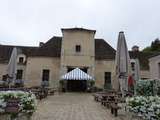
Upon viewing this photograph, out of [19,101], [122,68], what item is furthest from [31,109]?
[122,68]

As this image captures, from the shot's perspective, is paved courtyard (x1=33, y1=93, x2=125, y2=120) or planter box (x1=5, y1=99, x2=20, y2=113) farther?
paved courtyard (x1=33, y1=93, x2=125, y2=120)

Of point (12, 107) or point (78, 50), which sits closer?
point (12, 107)

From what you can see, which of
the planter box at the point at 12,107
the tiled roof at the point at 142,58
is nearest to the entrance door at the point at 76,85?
the tiled roof at the point at 142,58

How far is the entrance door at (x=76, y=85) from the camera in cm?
2728

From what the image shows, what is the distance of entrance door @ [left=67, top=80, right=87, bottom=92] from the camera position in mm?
27281

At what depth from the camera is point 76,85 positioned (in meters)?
27.8

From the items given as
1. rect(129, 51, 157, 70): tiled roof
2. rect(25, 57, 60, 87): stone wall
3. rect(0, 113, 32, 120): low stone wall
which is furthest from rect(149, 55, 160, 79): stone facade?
rect(0, 113, 32, 120): low stone wall

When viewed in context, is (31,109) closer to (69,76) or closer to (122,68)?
(122,68)

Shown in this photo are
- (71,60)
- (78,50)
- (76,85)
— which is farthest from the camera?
(76,85)

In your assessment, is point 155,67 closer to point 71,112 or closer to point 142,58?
point 71,112

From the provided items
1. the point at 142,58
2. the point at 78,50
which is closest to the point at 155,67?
the point at 78,50

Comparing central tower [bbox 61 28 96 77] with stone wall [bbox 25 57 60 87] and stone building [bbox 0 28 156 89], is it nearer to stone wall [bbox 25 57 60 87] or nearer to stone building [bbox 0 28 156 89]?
stone building [bbox 0 28 156 89]

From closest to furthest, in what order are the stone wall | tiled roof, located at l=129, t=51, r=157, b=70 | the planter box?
the planter box → the stone wall → tiled roof, located at l=129, t=51, r=157, b=70

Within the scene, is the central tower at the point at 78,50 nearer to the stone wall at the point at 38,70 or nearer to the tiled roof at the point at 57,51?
the tiled roof at the point at 57,51
